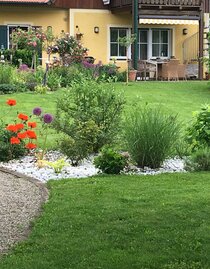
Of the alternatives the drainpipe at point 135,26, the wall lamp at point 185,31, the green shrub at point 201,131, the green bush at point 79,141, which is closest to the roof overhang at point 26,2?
the drainpipe at point 135,26

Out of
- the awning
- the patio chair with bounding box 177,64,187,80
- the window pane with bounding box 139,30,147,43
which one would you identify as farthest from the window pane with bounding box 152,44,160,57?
the patio chair with bounding box 177,64,187,80

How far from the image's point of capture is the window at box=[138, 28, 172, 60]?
28.8m

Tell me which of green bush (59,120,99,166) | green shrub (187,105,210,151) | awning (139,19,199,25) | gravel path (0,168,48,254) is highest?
awning (139,19,199,25)

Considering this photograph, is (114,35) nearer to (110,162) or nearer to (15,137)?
(15,137)

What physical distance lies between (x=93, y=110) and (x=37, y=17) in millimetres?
17506

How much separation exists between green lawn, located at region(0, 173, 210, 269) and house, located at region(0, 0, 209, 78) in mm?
18428

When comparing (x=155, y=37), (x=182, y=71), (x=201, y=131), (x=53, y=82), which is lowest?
(x=201, y=131)

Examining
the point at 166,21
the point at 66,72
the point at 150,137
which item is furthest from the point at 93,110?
the point at 166,21

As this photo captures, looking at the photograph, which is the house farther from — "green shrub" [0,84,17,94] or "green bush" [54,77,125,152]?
"green bush" [54,77,125,152]

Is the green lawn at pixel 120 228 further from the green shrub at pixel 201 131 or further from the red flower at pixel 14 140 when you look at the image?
the red flower at pixel 14 140

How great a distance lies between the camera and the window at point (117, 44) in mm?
28656

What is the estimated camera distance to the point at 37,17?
27.5 meters

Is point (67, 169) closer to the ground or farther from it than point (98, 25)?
closer to the ground

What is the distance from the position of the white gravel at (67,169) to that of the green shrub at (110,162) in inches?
6.9
